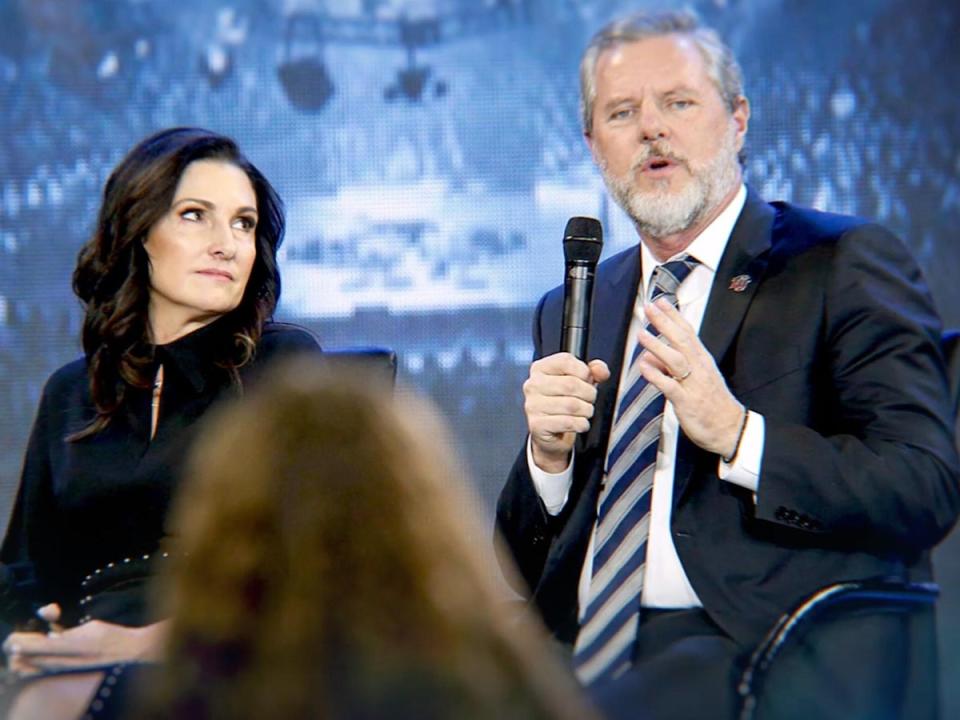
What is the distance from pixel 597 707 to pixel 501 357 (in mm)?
2019

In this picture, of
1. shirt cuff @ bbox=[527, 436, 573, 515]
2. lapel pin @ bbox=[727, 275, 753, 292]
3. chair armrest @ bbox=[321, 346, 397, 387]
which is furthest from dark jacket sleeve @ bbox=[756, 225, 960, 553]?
chair armrest @ bbox=[321, 346, 397, 387]

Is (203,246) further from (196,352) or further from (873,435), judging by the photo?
(873,435)

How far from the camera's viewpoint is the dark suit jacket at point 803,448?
1.91m

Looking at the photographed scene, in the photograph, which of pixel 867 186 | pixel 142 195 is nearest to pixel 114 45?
pixel 142 195

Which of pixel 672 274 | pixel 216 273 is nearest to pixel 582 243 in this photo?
pixel 672 274

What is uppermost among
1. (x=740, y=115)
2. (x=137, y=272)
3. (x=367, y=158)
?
(x=740, y=115)

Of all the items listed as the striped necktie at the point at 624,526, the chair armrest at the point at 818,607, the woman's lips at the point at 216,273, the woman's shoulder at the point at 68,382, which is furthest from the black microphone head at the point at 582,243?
the woman's shoulder at the point at 68,382

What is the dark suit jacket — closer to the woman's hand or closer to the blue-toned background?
the woman's hand

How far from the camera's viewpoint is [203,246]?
2.40 metres

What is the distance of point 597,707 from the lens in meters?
1.67

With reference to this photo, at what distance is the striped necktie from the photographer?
6.53ft

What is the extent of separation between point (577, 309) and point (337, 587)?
3.76ft

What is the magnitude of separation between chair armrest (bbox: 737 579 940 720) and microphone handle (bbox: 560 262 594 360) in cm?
54

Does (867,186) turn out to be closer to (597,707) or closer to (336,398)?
(597,707)
